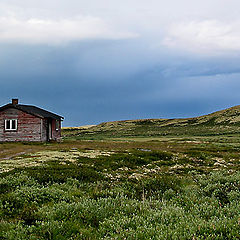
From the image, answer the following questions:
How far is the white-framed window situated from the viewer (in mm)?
48719

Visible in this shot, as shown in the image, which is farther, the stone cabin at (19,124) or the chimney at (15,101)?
the chimney at (15,101)

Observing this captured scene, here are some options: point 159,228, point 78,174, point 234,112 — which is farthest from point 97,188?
point 234,112

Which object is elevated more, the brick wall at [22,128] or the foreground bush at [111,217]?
the brick wall at [22,128]

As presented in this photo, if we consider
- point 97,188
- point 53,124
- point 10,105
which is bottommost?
point 97,188

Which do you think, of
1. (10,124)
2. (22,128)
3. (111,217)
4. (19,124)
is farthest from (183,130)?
(111,217)

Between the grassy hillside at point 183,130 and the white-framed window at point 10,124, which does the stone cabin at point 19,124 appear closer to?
the white-framed window at point 10,124

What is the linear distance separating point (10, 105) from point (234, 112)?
130m

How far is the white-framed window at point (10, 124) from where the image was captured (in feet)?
160

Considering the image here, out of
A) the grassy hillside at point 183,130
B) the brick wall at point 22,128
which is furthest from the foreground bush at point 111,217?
the grassy hillside at point 183,130

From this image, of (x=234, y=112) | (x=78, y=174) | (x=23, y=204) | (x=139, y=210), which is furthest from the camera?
(x=234, y=112)

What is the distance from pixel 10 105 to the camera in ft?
159

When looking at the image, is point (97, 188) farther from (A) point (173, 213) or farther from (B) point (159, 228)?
(B) point (159, 228)

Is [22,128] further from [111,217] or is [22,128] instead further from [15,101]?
[111,217]

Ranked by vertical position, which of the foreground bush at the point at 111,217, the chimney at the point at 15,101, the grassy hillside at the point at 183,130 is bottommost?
the foreground bush at the point at 111,217
